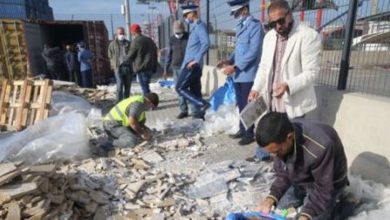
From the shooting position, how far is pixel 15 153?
484 cm

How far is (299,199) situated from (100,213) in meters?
1.96

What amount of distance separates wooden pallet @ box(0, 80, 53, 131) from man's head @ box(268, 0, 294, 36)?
14.4 ft

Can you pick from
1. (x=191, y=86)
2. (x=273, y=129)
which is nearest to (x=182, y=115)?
(x=191, y=86)

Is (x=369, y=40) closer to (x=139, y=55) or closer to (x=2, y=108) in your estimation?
(x=139, y=55)

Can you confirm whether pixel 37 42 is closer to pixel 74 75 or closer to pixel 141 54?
pixel 74 75

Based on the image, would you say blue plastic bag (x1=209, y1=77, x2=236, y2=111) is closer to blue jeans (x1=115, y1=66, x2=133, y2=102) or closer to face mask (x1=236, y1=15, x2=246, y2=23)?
face mask (x1=236, y1=15, x2=246, y2=23)

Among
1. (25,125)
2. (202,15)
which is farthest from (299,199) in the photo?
(202,15)

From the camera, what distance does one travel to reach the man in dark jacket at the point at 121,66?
8.59m

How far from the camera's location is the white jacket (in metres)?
3.68

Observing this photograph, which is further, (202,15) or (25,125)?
(202,15)

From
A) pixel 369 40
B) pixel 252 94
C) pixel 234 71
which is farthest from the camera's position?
pixel 234 71

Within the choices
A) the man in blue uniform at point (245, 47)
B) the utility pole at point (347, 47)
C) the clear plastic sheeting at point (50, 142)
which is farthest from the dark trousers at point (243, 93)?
the clear plastic sheeting at point (50, 142)

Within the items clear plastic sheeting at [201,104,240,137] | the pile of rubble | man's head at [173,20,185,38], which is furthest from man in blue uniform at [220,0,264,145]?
man's head at [173,20,185,38]

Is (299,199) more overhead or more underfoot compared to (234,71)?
more underfoot
